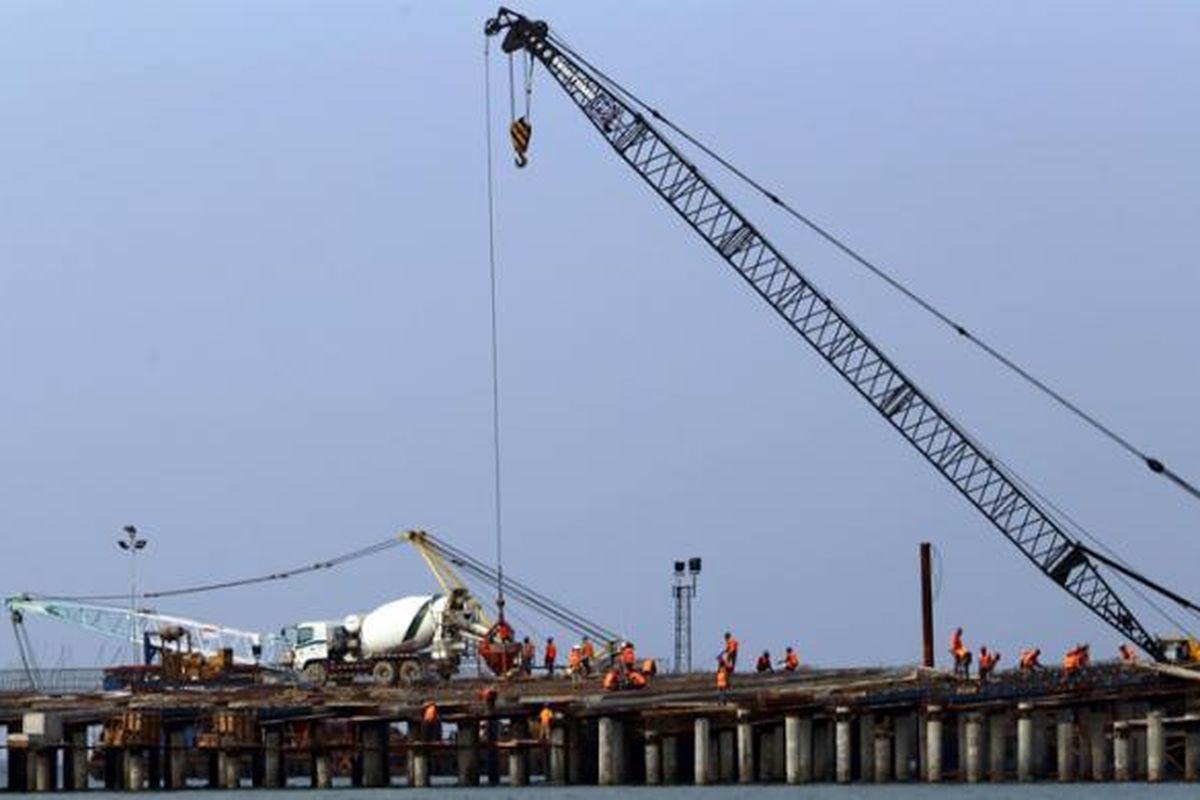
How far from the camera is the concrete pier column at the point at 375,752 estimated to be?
89812 millimetres

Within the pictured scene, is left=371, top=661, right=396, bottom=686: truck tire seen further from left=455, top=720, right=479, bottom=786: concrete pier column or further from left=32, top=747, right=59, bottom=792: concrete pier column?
left=32, top=747, right=59, bottom=792: concrete pier column

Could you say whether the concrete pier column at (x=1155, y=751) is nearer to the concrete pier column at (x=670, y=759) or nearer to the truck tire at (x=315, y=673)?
the concrete pier column at (x=670, y=759)

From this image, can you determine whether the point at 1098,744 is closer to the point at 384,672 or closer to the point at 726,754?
the point at 726,754

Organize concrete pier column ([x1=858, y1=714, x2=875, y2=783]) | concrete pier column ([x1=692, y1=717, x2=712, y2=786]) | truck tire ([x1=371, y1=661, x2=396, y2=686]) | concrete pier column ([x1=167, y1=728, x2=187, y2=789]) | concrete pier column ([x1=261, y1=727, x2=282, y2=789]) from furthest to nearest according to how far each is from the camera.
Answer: truck tire ([x1=371, y1=661, x2=396, y2=686]) < concrete pier column ([x1=167, y1=728, x2=187, y2=789]) < concrete pier column ([x1=261, y1=727, x2=282, y2=789]) < concrete pier column ([x1=858, y1=714, x2=875, y2=783]) < concrete pier column ([x1=692, y1=717, x2=712, y2=786])

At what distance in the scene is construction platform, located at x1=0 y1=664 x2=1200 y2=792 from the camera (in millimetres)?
85188

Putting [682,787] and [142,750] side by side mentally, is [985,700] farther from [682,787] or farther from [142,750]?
[142,750]

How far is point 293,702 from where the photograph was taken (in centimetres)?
9344

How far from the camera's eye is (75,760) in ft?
302

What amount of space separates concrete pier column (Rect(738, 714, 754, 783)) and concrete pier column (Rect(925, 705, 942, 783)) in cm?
511

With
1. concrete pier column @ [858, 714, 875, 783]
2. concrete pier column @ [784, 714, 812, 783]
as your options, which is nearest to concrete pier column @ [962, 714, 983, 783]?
concrete pier column @ [858, 714, 875, 783]

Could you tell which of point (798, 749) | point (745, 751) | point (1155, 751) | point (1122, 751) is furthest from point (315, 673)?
point (1155, 751)

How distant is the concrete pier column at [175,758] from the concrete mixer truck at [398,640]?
21316mm

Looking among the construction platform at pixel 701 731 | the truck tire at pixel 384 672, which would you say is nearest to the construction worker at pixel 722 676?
the construction platform at pixel 701 731

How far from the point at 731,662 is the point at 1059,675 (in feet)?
38.3
